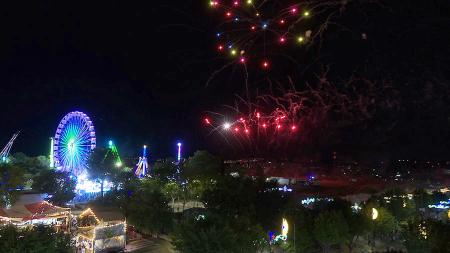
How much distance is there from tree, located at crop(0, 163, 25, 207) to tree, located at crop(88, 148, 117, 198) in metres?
12.6

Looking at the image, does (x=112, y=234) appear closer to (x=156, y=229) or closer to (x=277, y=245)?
(x=156, y=229)

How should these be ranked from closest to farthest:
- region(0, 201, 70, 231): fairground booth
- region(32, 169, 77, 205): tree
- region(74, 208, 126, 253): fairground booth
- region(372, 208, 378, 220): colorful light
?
region(74, 208, 126, 253): fairground booth → region(0, 201, 70, 231): fairground booth → region(372, 208, 378, 220): colorful light → region(32, 169, 77, 205): tree

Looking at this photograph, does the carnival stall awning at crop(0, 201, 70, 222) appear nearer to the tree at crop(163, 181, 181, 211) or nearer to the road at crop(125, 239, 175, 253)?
the road at crop(125, 239, 175, 253)

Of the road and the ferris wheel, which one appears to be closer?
the road

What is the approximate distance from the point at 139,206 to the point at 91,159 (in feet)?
50.8

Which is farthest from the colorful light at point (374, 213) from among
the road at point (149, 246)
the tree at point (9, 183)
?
the tree at point (9, 183)

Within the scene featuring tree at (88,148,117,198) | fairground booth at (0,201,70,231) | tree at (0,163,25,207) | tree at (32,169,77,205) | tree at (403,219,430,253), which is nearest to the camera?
tree at (403,219,430,253)

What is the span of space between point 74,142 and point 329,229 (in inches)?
990

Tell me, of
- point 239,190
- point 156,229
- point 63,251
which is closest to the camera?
point 63,251

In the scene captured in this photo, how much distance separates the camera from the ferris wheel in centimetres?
3394

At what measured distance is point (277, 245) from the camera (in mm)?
18250

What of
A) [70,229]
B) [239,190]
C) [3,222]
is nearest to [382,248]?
[239,190]

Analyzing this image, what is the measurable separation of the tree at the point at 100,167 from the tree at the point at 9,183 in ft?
41.4

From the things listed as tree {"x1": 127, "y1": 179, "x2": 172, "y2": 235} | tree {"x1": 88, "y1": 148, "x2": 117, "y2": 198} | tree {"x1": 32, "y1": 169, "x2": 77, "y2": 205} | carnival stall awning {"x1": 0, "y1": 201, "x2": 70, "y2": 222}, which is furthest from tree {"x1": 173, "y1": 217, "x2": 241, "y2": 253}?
tree {"x1": 88, "y1": 148, "x2": 117, "y2": 198}
